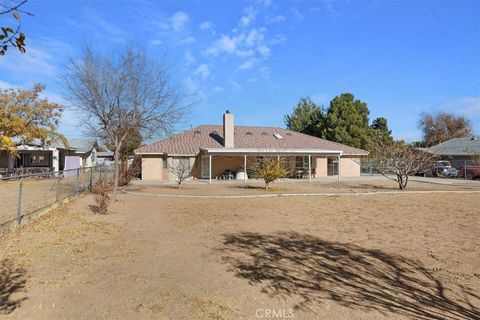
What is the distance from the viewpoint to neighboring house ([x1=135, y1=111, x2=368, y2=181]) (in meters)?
31.7

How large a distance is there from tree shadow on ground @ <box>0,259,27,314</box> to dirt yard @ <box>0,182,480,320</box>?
19 millimetres

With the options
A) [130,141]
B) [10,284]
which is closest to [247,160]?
[130,141]

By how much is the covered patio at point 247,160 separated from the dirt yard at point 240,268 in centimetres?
1869

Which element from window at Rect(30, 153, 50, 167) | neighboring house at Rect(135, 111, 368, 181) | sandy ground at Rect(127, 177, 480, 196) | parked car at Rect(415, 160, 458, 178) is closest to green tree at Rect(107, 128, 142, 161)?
neighboring house at Rect(135, 111, 368, 181)

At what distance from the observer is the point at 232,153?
30.3m

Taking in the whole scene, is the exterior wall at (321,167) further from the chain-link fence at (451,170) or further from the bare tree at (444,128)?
the bare tree at (444,128)

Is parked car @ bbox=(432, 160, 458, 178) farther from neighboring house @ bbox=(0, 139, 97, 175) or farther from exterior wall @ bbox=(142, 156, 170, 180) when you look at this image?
neighboring house @ bbox=(0, 139, 97, 175)

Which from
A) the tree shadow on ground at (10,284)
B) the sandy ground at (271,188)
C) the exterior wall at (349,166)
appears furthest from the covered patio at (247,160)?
the tree shadow on ground at (10,284)

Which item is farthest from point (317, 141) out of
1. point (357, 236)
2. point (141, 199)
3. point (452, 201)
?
point (357, 236)

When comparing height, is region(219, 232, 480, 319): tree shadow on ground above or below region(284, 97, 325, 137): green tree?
below

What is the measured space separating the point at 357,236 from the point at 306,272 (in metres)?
3.38

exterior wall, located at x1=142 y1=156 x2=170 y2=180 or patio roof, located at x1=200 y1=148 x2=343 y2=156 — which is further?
exterior wall, located at x1=142 y1=156 x2=170 y2=180

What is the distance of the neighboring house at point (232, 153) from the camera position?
31.7 metres

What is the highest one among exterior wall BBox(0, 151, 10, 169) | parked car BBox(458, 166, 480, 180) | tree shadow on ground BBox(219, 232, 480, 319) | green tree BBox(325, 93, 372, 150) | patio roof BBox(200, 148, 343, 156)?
green tree BBox(325, 93, 372, 150)
